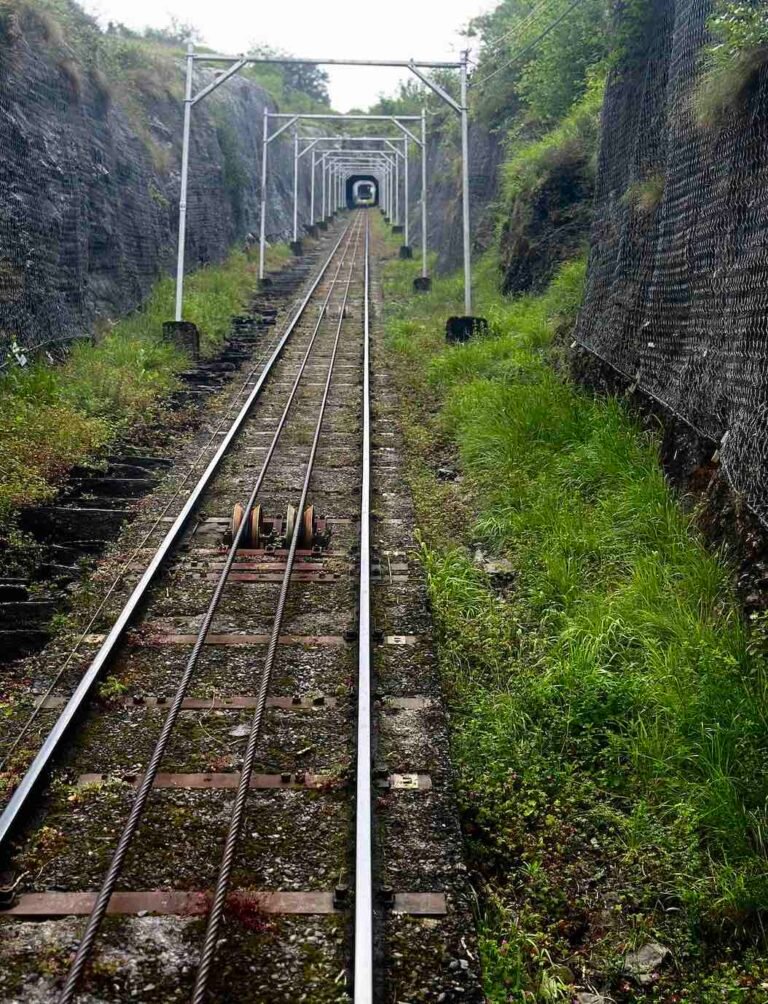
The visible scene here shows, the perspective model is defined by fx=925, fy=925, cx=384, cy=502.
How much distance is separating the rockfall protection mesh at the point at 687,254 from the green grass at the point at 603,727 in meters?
0.78

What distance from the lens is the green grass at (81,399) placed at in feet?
31.8

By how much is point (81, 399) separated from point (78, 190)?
6.12 m

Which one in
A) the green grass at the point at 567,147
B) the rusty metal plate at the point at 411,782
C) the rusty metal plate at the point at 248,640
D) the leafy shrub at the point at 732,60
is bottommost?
the rusty metal plate at the point at 411,782

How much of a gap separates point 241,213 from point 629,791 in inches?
1401

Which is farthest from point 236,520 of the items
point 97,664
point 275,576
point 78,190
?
point 78,190

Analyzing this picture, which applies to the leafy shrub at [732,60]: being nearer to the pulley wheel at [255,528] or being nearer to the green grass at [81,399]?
the pulley wheel at [255,528]

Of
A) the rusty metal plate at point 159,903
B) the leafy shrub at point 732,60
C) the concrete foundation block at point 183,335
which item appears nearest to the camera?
the rusty metal plate at point 159,903

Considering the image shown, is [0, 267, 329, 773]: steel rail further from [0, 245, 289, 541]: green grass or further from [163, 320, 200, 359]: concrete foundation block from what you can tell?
[163, 320, 200, 359]: concrete foundation block

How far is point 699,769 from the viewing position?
4871mm

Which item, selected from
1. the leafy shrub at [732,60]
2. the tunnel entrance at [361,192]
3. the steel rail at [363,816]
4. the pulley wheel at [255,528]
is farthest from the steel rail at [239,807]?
the tunnel entrance at [361,192]

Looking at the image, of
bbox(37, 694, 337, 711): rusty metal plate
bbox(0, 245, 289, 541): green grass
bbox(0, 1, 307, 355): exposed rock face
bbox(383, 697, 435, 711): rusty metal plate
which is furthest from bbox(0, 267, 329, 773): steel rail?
bbox(0, 1, 307, 355): exposed rock face

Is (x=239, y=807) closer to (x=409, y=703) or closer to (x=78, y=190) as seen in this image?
(x=409, y=703)

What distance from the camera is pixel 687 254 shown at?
8.48 metres

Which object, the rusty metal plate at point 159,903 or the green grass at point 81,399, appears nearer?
the rusty metal plate at point 159,903
